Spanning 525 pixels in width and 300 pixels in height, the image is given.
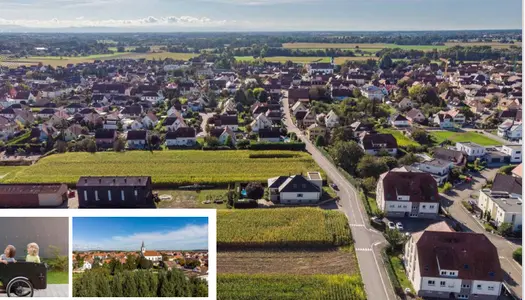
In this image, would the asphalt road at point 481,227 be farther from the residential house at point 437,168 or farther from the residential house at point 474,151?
the residential house at point 474,151

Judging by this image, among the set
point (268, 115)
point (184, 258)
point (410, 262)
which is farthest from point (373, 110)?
point (184, 258)

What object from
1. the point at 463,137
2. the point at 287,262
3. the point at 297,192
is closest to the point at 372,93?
the point at 463,137

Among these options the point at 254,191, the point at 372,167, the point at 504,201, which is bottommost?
the point at 254,191

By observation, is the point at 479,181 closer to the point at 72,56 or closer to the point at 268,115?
the point at 268,115

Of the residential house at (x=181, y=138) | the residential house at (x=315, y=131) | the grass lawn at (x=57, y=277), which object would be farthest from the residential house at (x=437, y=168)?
the grass lawn at (x=57, y=277)

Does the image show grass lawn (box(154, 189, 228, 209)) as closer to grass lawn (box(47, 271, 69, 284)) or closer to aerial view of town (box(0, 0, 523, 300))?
aerial view of town (box(0, 0, 523, 300))

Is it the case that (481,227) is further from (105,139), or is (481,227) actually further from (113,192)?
(105,139)
